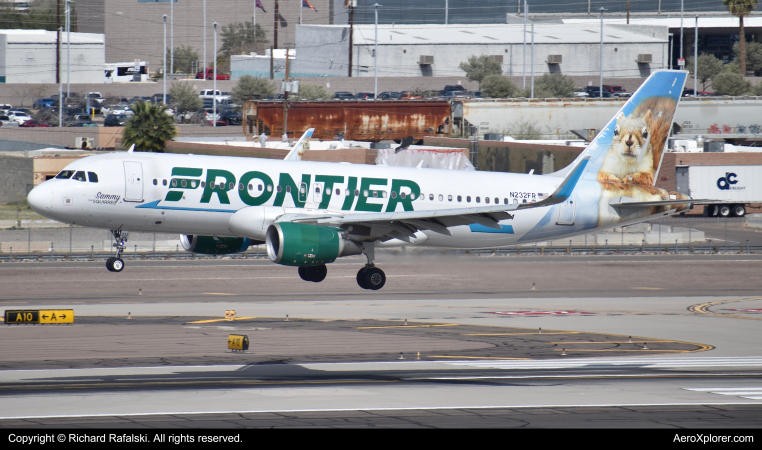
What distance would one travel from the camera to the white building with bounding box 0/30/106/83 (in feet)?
521

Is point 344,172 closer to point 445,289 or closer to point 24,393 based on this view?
point 24,393

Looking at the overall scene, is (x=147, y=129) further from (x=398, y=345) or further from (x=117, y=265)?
(x=117, y=265)

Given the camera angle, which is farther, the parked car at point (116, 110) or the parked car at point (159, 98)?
the parked car at point (159, 98)

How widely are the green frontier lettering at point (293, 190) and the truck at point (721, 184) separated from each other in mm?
69034

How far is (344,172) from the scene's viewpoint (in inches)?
1608

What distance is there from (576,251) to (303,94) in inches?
2732

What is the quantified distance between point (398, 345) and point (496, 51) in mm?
124368

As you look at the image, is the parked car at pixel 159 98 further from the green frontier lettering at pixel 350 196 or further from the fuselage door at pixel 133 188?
the fuselage door at pixel 133 188

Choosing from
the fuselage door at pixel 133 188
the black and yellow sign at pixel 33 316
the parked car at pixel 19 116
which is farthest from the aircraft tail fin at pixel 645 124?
the parked car at pixel 19 116

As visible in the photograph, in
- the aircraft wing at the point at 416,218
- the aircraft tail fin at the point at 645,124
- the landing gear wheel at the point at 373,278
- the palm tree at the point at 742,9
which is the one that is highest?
the palm tree at the point at 742,9

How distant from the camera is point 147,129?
3506 inches

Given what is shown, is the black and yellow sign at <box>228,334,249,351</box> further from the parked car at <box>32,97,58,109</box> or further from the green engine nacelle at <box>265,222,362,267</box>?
the parked car at <box>32,97,58,109</box>

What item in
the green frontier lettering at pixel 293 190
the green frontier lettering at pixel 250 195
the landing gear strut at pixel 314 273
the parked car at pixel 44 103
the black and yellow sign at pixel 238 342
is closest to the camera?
the green frontier lettering at pixel 250 195

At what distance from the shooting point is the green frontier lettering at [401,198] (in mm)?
41625
